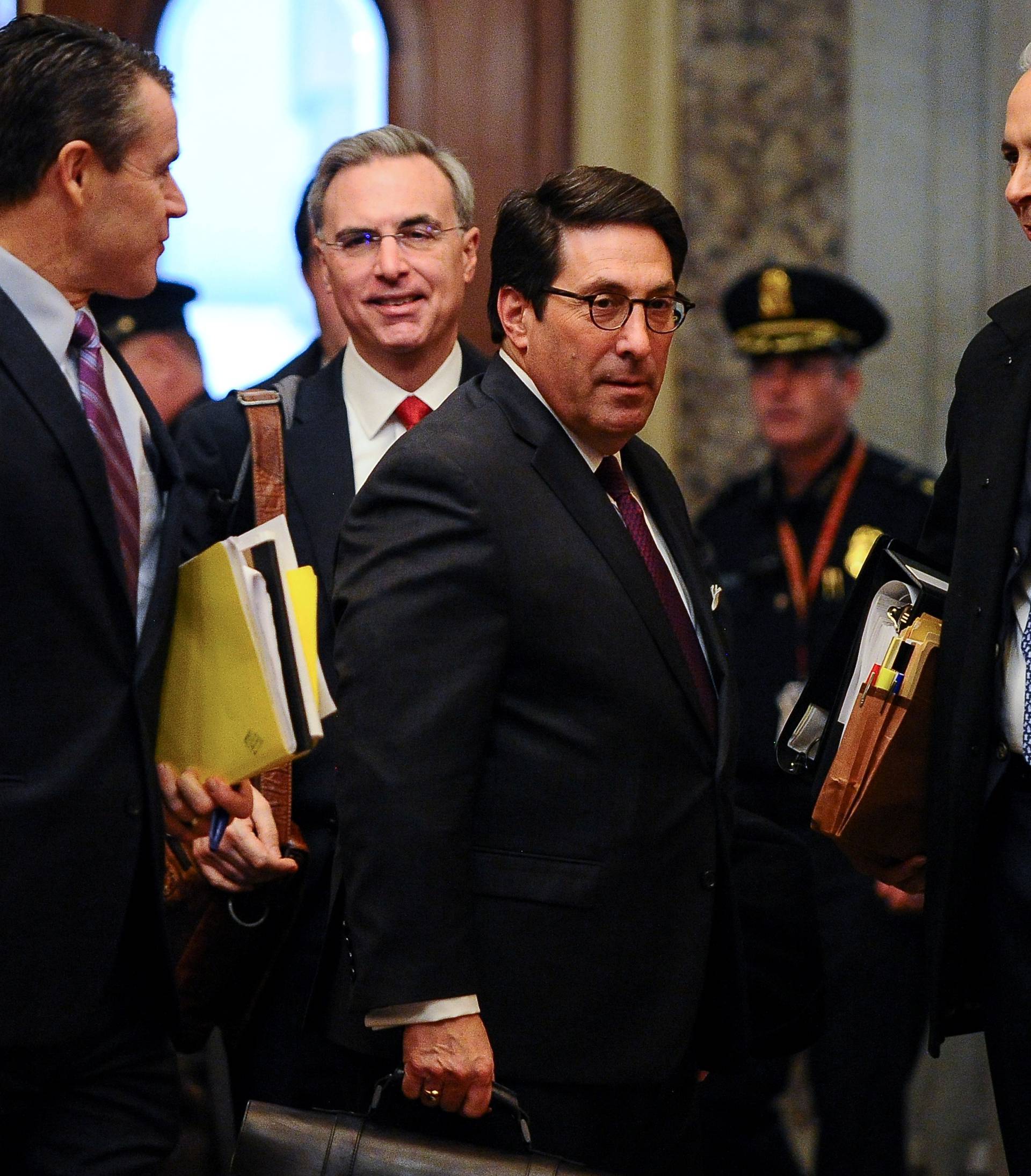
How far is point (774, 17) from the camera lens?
16.7 feet

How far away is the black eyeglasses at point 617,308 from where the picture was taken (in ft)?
8.16

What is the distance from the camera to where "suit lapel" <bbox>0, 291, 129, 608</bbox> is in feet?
7.25

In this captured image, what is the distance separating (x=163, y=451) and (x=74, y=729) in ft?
1.62

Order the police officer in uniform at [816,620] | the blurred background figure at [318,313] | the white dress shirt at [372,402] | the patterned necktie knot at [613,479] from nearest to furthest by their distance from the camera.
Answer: the patterned necktie knot at [613,479] → the white dress shirt at [372,402] → the blurred background figure at [318,313] → the police officer in uniform at [816,620]

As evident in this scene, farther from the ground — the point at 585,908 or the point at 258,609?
the point at 258,609

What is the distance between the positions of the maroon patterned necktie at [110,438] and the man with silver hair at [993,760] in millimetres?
1224

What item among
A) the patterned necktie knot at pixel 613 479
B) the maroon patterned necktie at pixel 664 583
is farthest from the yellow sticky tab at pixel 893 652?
the patterned necktie knot at pixel 613 479

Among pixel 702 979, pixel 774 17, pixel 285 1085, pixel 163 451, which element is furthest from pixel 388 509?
pixel 774 17

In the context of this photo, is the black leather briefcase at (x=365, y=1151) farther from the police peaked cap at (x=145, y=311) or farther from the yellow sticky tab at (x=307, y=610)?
the police peaked cap at (x=145, y=311)

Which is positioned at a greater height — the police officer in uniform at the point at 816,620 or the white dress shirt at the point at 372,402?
the white dress shirt at the point at 372,402

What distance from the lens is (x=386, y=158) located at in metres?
3.09

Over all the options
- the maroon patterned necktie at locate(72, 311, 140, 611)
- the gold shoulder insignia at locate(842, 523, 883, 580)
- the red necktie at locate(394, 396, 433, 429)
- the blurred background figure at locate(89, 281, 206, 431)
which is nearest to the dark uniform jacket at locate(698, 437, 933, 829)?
the gold shoulder insignia at locate(842, 523, 883, 580)

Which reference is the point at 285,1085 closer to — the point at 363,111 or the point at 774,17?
the point at 363,111

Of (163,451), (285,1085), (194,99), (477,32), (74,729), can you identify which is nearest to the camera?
(74,729)
